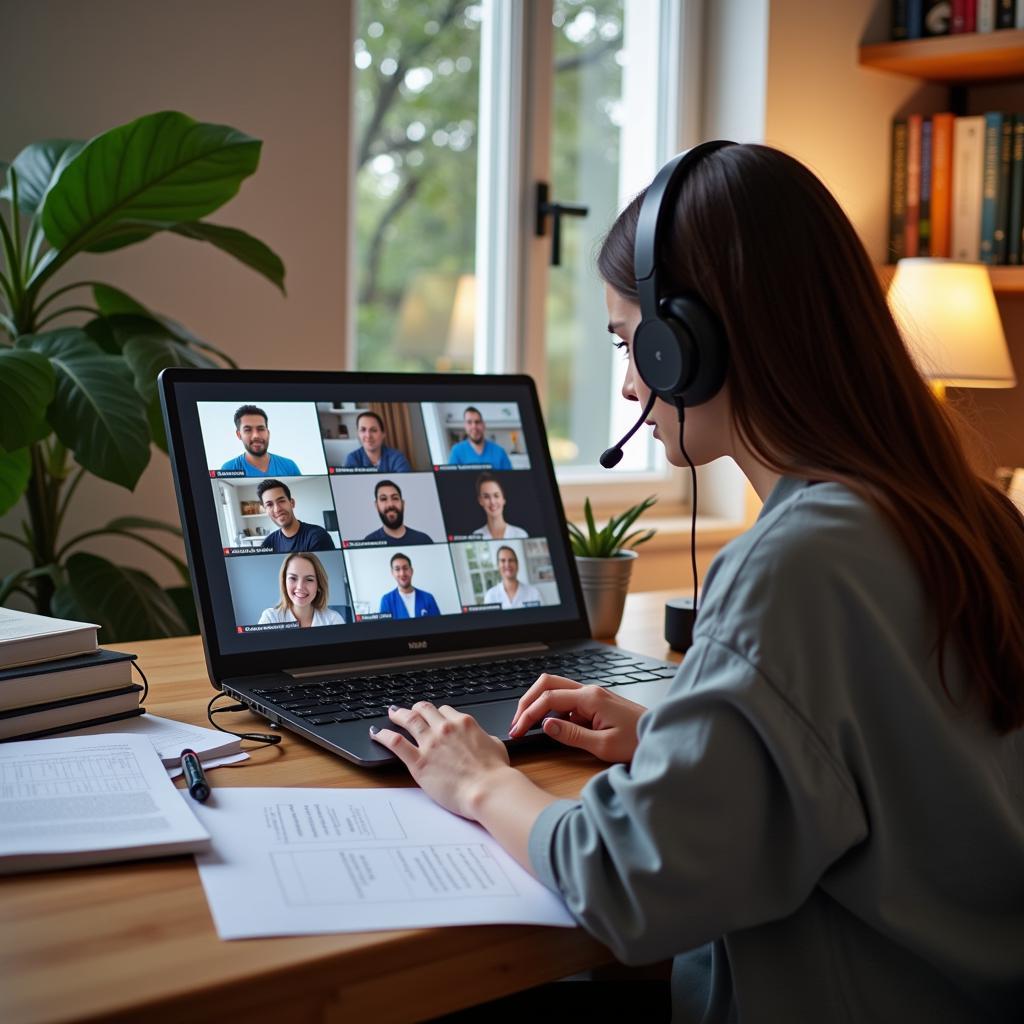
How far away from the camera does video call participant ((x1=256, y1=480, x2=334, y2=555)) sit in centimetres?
109

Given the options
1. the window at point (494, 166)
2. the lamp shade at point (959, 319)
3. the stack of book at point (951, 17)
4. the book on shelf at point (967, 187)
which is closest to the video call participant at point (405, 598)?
the window at point (494, 166)

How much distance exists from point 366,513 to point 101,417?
437 mm

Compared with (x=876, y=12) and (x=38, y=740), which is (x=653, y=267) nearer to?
(x=38, y=740)

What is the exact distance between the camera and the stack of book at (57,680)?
2.94 ft

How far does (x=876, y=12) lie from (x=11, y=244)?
2168mm

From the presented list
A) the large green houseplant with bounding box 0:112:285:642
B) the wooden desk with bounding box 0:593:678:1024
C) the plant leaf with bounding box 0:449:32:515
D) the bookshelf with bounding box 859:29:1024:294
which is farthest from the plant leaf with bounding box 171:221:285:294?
the bookshelf with bounding box 859:29:1024:294

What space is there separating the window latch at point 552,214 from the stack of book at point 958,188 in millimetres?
856

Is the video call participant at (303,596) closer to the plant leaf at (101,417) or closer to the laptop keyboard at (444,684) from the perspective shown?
the laptop keyboard at (444,684)

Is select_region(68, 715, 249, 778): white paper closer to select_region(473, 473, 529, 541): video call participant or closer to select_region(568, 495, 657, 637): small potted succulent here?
select_region(473, 473, 529, 541): video call participant

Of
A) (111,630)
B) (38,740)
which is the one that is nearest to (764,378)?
(38,740)

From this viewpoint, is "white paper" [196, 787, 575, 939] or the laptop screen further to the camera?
the laptop screen

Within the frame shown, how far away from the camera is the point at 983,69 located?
2.81 m

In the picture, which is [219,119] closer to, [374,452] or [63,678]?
[374,452]

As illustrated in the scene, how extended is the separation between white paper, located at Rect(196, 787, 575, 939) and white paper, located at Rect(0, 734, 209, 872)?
0.09ft
